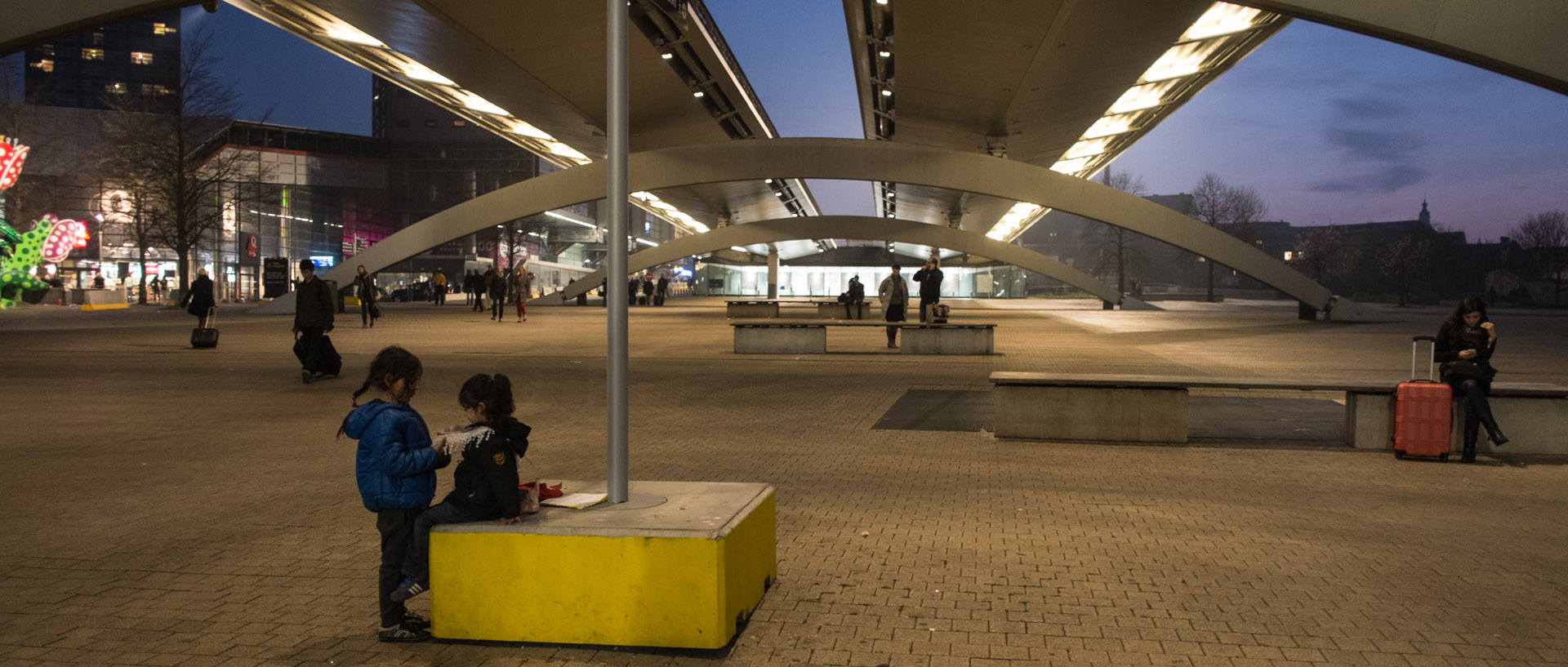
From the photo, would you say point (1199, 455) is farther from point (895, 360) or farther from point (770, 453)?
point (895, 360)

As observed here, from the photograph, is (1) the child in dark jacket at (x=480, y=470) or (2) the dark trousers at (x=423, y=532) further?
(2) the dark trousers at (x=423, y=532)

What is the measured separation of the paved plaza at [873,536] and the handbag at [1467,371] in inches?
28.1

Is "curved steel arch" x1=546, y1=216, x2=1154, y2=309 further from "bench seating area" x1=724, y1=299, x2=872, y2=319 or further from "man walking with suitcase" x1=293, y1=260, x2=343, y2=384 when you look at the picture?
"man walking with suitcase" x1=293, y1=260, x2=343, y2=384

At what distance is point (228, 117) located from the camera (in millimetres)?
42781

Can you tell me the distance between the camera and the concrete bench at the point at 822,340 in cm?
2033

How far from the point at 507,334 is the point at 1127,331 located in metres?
16.5

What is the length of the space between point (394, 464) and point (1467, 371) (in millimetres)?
8277


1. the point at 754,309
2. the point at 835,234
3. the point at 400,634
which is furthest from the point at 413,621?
the point at 835,234

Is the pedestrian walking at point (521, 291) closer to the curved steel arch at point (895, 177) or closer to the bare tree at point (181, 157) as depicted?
the curved steel arch at point (895, 177)

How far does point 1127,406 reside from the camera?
381 inches

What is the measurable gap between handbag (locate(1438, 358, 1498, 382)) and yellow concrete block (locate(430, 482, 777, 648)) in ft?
23.2

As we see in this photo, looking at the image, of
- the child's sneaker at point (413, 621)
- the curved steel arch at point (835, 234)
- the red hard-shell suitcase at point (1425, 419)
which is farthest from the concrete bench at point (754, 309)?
the child's sneaker at point (413, 621)

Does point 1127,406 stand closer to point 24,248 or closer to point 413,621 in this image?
point 413,621

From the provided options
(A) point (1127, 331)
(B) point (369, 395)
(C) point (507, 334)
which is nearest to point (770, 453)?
(B) point (369, 395)
